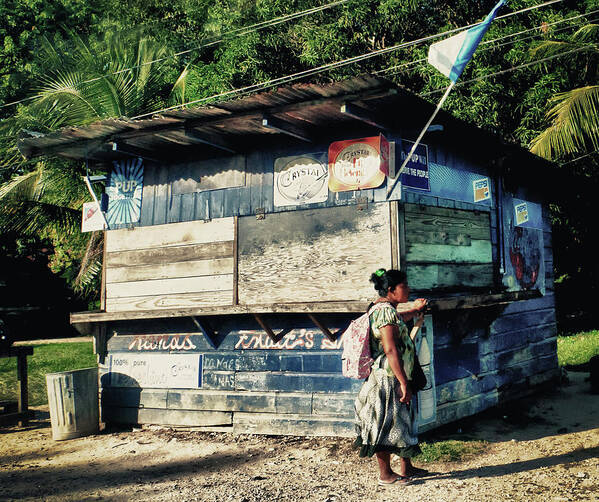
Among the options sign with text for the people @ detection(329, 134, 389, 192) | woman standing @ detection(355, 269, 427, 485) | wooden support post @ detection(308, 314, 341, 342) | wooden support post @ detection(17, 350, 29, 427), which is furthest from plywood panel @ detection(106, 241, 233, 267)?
woman standing @ detection(355, 269, 427, 485)

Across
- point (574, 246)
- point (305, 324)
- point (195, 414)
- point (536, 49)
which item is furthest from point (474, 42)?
point (574, 246)

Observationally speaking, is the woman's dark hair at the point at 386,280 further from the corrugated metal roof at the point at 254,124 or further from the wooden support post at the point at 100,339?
the wooden support post at the point at 100,339

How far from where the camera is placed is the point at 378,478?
20.9 ft

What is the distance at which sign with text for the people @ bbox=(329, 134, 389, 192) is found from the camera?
7.66 meters

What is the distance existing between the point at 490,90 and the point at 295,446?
31.8 ft

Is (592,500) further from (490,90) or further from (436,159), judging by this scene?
(490,90)

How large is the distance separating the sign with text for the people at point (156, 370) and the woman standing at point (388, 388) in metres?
3.68

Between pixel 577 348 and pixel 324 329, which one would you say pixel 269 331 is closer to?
pixel 324 329

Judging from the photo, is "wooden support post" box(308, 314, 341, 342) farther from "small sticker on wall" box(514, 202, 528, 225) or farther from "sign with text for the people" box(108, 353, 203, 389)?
"small sticker on wall" box(514, 202, 528, 225)

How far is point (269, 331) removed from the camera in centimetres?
826

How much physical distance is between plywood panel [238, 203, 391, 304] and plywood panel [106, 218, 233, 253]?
332 millimetres

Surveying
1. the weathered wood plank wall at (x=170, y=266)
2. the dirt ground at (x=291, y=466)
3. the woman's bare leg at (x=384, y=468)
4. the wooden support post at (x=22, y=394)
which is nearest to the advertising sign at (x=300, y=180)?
the weathered wood plank wall at (x=170, y=266)

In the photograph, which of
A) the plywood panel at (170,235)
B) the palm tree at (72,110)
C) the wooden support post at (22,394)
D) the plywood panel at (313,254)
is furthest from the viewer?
the palm tree at (72,110)

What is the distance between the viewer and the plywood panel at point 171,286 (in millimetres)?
8680
